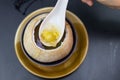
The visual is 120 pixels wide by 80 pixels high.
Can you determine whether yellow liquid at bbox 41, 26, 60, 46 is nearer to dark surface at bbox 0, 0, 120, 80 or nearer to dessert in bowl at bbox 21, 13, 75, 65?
dessert in bowl at bbox 21, 13, 75, 65

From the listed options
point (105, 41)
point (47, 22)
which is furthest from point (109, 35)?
point (47, 22)

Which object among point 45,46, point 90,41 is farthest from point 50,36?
point 90,41

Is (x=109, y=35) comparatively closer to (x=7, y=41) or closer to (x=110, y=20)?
(x=110, y=20)

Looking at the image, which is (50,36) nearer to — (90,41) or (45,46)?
(45,46)

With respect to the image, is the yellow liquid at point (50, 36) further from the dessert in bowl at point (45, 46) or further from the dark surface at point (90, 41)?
the dark surface at point (90, 41)

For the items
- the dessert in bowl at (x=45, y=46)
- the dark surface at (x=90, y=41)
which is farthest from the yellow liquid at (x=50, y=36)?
the dark surface at (x=90, y=41)
